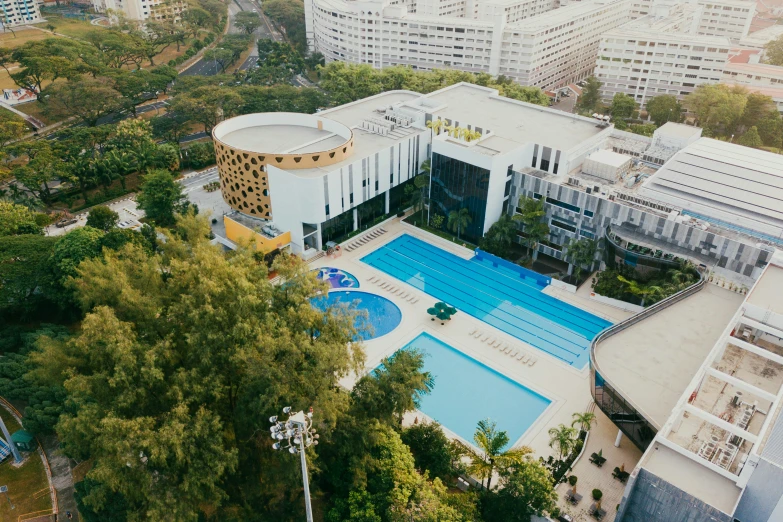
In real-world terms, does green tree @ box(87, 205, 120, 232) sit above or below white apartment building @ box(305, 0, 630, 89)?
below

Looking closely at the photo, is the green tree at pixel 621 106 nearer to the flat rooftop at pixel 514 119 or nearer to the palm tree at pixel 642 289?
the flat rooftop at pixel 514 119

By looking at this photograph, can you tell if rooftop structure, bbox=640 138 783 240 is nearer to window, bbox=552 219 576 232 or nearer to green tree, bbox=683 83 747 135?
window, bbox=552 219 576 232

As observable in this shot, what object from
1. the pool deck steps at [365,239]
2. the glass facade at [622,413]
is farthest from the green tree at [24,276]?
the glass facade at [622,413]

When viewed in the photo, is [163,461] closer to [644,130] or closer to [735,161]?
[735,161]

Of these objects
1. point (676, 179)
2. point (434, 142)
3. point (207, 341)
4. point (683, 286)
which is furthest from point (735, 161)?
point (207, 341)

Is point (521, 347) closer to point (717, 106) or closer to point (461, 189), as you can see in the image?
point (461, 189)

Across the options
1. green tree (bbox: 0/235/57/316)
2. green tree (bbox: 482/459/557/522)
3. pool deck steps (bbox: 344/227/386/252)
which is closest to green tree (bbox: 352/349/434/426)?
green tree (bbox: 482/459/557/522)

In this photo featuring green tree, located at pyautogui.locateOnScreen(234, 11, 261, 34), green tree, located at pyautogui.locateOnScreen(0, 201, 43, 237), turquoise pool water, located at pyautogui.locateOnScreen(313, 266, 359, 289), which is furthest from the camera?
green tree, located at pyautogui.locateOnScreen(234, 11, 261, 34)
